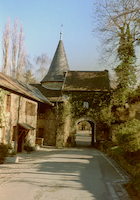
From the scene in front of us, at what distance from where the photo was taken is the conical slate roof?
27312 millimetres

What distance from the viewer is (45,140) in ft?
75.2

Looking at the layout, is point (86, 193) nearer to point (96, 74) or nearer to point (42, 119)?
point (42, 119)

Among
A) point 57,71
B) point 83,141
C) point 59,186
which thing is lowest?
point 83,141

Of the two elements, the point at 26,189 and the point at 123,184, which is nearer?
the point at 26,189

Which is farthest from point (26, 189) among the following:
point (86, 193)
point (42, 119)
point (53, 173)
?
point (42, 119)

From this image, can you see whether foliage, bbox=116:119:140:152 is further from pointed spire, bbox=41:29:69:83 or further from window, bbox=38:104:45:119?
pointed spire, bbox=41:29:69:83

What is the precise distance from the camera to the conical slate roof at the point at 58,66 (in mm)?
27312

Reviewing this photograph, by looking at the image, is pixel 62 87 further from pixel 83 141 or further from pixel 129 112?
pixel 83 141

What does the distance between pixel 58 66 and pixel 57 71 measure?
0.92 m

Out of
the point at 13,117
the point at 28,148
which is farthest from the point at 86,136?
the point at 13,117

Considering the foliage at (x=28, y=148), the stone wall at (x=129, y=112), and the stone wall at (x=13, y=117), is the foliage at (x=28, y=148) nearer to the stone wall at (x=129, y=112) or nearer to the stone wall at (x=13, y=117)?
the stone wall at (x=13, y=117)

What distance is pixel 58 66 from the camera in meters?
28.4

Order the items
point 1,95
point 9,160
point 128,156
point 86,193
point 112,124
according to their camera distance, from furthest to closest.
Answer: point 112,124 → point 1,95 → point 9,160 → point 128,156 → point 86,193

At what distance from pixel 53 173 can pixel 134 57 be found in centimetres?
1720
